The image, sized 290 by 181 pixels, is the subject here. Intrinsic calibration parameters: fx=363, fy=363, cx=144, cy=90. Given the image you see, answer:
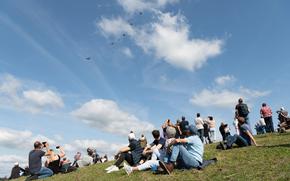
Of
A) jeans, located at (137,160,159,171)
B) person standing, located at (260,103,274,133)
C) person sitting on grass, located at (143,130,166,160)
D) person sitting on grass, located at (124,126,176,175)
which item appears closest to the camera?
person sitting on grass, located at (124,126,176,175)

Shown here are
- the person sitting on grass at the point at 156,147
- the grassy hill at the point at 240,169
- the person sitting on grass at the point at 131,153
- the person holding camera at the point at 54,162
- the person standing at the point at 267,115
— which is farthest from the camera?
the person standing at the point at 267,115

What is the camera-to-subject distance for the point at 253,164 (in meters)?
13.3

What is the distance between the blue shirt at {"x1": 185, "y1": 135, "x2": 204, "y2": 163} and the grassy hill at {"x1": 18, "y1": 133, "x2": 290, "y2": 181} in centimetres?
59

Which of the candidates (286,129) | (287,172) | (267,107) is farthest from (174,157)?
(267,107)

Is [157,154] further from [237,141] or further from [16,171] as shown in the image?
[16,171]

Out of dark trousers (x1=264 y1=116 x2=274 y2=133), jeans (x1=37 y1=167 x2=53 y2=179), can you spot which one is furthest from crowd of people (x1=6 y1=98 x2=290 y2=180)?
dark trousers (x1=264 y1=116 x2=274 y2=133)

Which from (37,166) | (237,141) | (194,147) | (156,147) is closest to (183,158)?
(194,147)

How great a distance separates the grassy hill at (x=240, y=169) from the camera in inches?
460

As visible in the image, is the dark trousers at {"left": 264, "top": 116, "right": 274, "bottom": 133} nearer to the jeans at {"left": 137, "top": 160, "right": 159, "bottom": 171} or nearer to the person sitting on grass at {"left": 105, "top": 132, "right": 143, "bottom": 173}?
the person sitting on grass at {"left": 105, "top": 132, "right": 143, "bottom": 173}

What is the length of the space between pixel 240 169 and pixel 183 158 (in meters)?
2.27

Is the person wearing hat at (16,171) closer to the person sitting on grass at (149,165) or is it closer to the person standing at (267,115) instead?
the person sitting on grass at (149,165)

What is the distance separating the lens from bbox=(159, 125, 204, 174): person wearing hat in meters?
13.9

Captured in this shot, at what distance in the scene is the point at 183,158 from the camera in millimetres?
14055

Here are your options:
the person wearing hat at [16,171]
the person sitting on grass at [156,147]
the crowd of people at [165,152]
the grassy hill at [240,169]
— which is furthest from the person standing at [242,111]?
the person wearing hat at [16,171]
